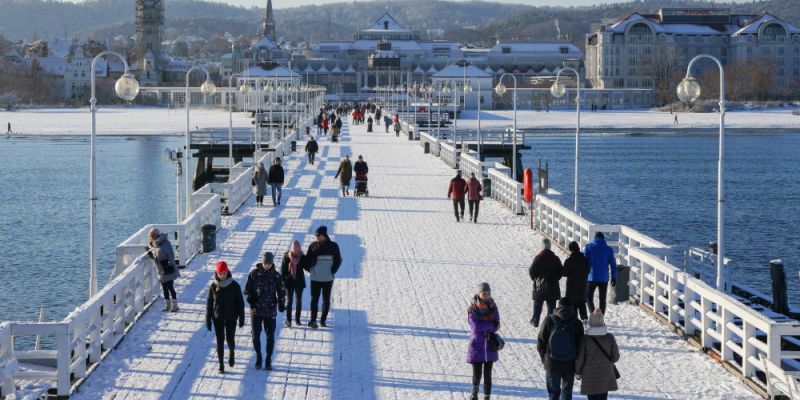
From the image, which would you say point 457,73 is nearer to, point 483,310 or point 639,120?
point 639,120

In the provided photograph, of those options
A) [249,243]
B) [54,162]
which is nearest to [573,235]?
[249,243]

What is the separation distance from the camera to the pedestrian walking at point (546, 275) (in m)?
15.6

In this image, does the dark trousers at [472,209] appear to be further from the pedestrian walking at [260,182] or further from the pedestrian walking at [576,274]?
the pedestrian walking at [576,274]

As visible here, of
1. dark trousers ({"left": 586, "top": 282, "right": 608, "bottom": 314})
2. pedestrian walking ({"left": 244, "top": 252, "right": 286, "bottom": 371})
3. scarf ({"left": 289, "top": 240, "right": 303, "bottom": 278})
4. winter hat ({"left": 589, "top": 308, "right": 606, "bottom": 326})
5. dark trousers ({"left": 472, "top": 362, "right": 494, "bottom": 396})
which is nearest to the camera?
winter hat ({"left": 589, "top": 308, "right": 606, "bottom": 326})

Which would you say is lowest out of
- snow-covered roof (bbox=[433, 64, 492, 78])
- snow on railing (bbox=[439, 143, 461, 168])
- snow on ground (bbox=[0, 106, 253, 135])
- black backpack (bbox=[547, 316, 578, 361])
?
black backpack (bbox=[547, 316, 578, 361])

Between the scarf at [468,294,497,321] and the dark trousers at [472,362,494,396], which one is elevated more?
the scarf at [468,294,497,321]

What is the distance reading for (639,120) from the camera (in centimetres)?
12506

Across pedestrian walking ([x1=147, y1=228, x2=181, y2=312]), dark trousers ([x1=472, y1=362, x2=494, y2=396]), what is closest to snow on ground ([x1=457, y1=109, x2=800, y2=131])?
pedestrian walking ([x1=147, y1=228, x2=181, y2=312])

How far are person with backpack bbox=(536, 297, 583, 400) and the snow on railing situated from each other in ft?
115

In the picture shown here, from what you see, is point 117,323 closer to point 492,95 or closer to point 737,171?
point 737,171

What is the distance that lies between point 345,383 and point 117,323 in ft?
12.5

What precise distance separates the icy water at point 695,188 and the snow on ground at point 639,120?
30.4ft

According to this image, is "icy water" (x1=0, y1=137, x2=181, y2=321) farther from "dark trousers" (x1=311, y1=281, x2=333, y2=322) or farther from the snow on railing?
the snow on railing

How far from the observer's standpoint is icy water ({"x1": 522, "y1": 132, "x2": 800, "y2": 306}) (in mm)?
37938
